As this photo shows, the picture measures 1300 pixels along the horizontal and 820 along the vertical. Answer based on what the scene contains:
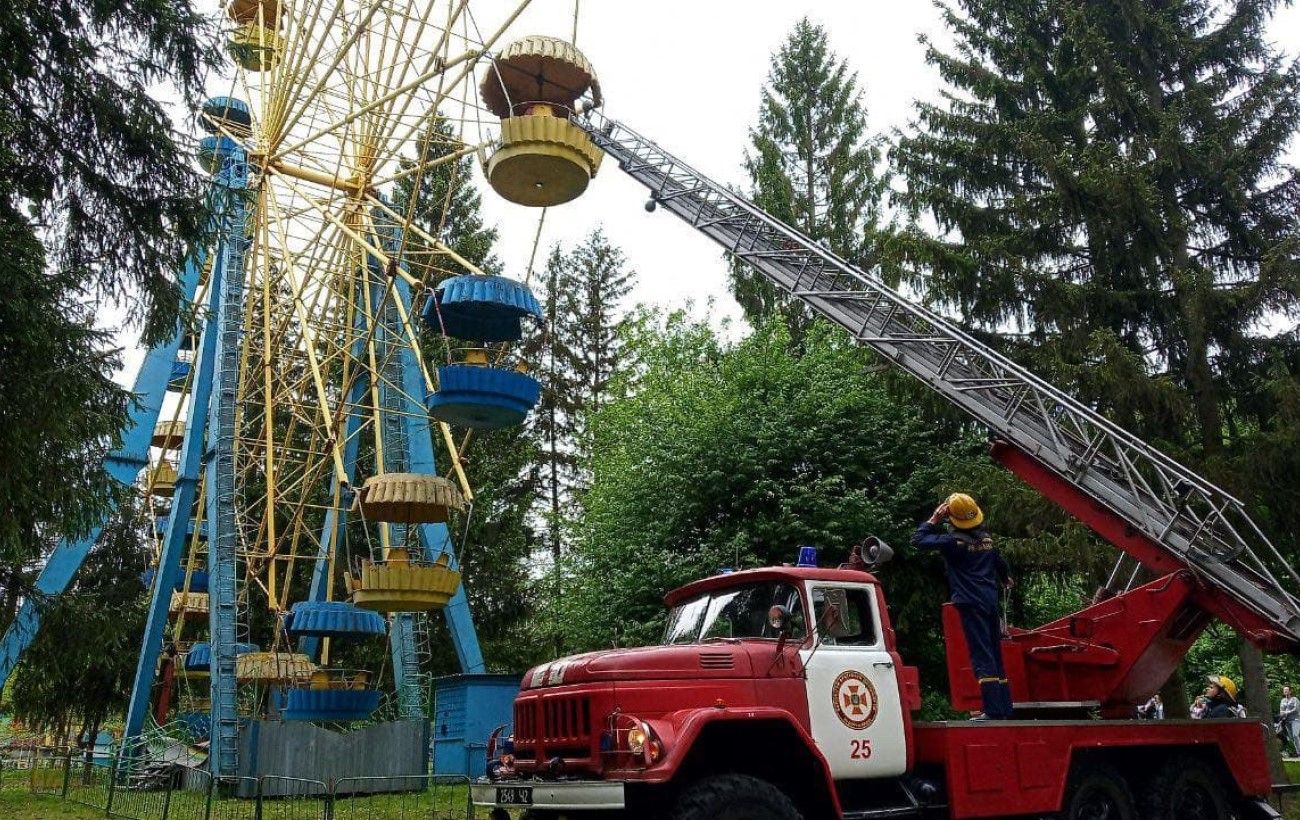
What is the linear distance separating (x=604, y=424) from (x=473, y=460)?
6.89m

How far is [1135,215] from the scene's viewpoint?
14.8m

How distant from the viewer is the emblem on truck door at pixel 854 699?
24.4 feet

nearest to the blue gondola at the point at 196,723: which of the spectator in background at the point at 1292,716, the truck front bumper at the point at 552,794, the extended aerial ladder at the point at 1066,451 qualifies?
the extended aerial ladder at the point at 1066,451

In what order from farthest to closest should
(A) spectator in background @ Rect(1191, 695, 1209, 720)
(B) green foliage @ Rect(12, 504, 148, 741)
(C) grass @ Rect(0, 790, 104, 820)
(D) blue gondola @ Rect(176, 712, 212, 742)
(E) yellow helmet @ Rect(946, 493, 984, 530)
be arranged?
(B) green foliage @ Rect(12, 504, 148, 741) < (D) blue gondola @ Rect(176, 712, 212, 742) < (A) spectator in background @ Rect(1191, 695, 1209, 720) < (C) grass @ Rect(0, 790, 104, 820) < (E) yellow helmet @ Rect(946, 493, 984, 530)

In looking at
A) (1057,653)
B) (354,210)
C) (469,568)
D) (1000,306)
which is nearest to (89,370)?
(1057,653)

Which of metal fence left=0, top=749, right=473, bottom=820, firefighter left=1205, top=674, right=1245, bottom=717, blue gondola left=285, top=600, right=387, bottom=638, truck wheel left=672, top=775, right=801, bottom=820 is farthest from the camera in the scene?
blue gondola left=285, top=600, right=387, bottom=638

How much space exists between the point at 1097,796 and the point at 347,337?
14060mm

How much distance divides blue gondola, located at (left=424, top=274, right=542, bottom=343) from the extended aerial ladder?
2.72 metres

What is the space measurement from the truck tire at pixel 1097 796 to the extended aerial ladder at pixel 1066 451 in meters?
0.92

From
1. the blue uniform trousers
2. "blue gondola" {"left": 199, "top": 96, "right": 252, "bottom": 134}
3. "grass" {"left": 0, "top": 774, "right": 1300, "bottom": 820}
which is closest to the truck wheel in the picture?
the blue uniform trousers

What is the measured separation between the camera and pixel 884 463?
716 inches

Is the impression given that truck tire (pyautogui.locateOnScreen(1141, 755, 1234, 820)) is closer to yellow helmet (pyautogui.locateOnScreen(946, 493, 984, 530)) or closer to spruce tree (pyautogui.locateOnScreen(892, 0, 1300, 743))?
yellow helmet (pyautogui.locateOnScreen(946, 493, 984, 530))

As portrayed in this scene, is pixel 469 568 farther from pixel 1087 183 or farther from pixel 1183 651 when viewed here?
pixel 1183 651

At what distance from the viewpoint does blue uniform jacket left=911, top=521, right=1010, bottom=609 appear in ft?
27.4
